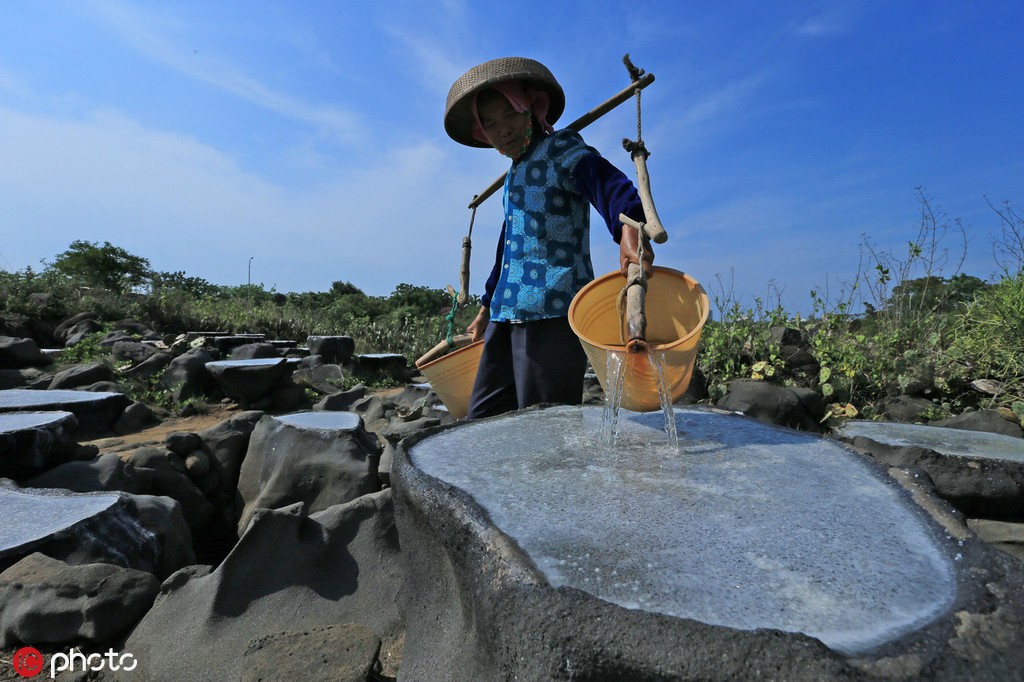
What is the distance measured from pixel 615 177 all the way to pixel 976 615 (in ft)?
4.99

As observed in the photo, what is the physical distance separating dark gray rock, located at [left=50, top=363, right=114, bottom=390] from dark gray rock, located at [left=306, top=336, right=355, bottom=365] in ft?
9.61

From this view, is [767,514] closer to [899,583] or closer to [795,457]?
[899,583]

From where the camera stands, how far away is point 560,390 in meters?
2.26

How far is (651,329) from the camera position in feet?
6.53

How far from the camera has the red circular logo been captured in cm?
174

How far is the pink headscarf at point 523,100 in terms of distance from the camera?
2266mm

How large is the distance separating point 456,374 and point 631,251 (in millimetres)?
1106

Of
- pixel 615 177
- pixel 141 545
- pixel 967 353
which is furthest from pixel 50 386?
pixel 967 353

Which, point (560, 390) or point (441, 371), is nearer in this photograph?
point (560, 390)

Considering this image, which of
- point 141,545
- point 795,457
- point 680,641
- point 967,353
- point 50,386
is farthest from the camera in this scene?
point 50,386

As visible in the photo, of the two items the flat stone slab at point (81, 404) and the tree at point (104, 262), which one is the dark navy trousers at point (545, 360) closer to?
the flat stone slab at point (81, 404)

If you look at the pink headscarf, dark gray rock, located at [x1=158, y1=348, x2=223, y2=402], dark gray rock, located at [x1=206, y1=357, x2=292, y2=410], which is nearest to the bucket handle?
the pink headscarf

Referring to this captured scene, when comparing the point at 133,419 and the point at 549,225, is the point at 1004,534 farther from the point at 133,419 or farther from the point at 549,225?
the point at 133,419

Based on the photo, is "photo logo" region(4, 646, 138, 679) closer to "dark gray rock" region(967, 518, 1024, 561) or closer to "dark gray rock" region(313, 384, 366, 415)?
"dark gray rock" region(967, 518, 1024, 561)
